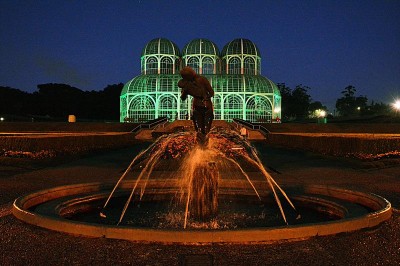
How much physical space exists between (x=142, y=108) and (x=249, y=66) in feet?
51.6

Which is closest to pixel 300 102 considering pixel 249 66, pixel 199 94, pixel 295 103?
pixel 295 103

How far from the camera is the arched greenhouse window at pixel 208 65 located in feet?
196

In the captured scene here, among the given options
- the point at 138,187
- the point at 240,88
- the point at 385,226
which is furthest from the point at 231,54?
the point at 385,226

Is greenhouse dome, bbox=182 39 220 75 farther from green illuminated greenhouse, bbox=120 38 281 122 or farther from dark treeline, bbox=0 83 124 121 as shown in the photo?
dark treeline, bbox=0 83 124 121

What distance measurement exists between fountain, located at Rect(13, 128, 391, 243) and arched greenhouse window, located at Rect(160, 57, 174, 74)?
159ft

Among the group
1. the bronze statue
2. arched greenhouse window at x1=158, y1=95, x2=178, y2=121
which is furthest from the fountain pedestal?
arched greenhouse window at x1=158, y1=95, x2=178, y2=121

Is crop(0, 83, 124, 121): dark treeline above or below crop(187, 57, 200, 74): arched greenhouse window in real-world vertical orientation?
below

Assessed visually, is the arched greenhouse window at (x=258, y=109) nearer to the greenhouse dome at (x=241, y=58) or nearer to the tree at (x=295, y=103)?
the greenhouse dome at (x=241, y=58)

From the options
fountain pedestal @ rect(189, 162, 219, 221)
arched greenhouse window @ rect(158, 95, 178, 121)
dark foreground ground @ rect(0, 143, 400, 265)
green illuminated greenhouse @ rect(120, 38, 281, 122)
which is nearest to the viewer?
dark foreground ground @ rect(0, 143, 400, 265)

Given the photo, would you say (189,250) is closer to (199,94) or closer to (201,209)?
(201,209)

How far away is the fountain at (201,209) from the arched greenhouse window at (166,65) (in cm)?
4846

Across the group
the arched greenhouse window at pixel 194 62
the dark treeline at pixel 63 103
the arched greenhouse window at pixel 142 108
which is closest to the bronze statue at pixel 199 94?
the arched greenhouse window at pixel 142 108

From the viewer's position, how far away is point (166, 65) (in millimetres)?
59562

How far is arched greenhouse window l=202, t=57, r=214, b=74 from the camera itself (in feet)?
196
